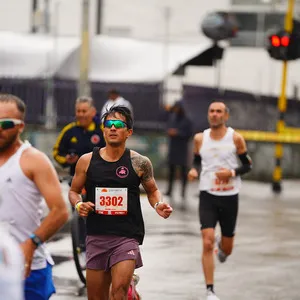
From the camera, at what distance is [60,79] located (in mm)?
25688

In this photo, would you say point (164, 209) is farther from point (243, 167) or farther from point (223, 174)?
point (243, 167)

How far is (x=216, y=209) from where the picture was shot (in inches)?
416

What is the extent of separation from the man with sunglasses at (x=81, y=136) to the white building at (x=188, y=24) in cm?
1895

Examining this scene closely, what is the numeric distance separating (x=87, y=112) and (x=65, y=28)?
2194cm

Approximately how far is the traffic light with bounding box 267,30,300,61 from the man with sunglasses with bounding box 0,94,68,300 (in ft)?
48.3

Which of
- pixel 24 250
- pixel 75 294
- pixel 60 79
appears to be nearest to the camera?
pixel 24 250

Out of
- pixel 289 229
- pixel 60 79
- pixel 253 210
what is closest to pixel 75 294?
pixel 289 229

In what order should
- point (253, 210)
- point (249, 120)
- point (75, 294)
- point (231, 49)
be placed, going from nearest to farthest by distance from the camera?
point (75, 294)
point (253, 210)
point (249, 120)
point (231, 49)

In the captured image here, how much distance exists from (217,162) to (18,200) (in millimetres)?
4846

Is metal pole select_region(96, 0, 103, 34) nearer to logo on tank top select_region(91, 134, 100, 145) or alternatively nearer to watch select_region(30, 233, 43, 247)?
logo on tank top select_region(91, 134, 100, 145)

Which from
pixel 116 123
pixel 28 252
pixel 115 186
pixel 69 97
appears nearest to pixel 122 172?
pixel 115 186

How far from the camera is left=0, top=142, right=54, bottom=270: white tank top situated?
595cm

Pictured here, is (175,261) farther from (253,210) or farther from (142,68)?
(142,68)

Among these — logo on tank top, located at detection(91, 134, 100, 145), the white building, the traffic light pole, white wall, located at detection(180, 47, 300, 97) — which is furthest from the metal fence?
logo on tank top, located at detection(91, 134, 100, 145)
